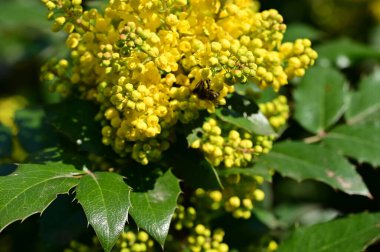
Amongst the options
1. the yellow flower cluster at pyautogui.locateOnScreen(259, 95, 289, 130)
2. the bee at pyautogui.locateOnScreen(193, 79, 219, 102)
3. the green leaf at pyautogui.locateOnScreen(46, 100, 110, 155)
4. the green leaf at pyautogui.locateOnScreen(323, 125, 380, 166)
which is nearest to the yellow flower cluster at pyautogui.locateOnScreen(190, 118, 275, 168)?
the bee at pyautogui.locateOnScreen(193, 79, 219, 102)

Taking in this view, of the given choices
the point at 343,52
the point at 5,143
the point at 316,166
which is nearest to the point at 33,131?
the point at 5,143

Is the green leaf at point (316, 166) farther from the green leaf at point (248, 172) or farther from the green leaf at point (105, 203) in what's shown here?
the green leaf at point (105, 203)

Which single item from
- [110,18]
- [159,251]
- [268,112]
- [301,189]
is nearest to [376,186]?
[301,189]

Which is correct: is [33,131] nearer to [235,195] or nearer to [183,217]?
[183,217]

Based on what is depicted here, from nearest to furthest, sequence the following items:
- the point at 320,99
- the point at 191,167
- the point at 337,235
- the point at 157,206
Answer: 1. the point at 157,206
2. the point at 191,167
3. the point at 337,235
4. the point at 320,99

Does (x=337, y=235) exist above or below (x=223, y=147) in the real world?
below
